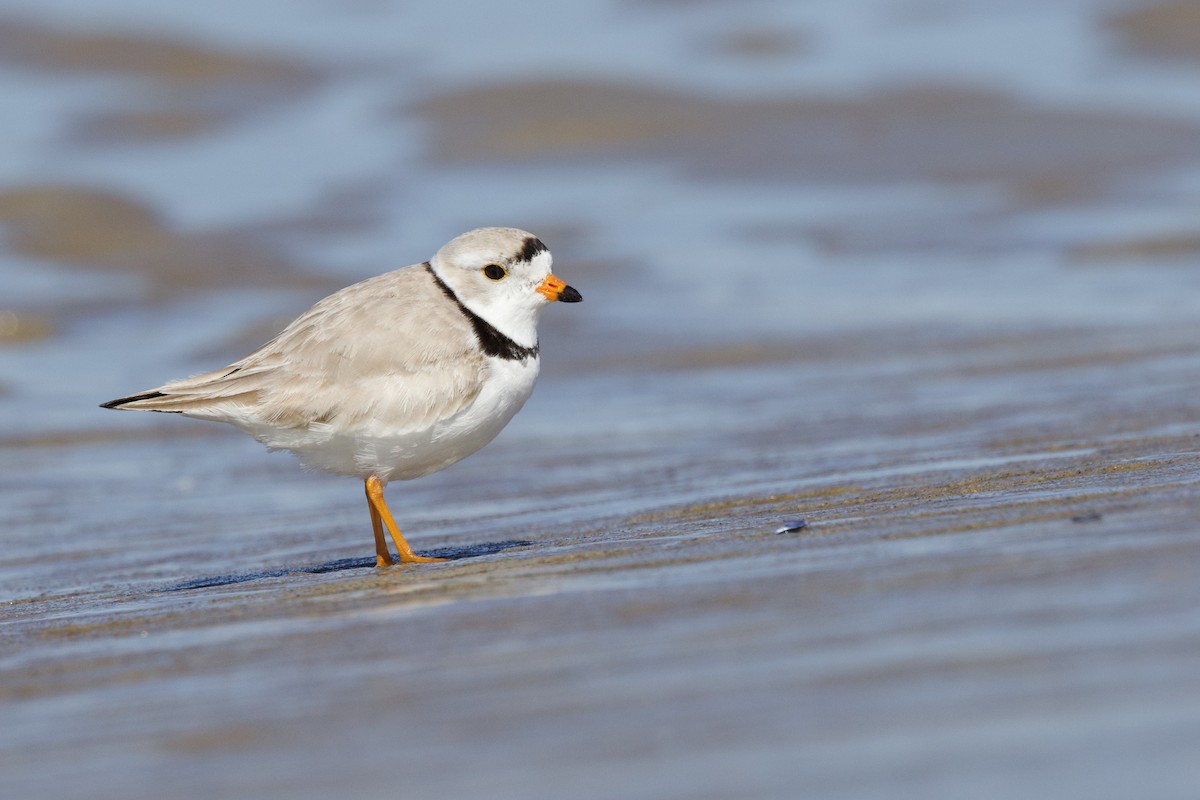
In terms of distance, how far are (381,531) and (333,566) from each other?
254 mm

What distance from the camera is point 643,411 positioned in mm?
9055

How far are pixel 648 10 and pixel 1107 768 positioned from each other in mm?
18372

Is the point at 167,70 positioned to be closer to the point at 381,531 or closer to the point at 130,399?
the point at 130,399

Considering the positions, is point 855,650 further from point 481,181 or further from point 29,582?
point 481,181

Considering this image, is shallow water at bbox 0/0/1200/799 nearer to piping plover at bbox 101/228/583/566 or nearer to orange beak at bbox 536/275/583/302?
piping plover at bbox 101/228/583/566

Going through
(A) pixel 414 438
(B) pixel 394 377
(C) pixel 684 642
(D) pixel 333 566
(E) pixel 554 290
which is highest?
(E) pixel 554 290

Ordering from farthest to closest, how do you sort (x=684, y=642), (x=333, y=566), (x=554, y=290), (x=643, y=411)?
(x=643, y=411)
(x=554, y=290)
(x=333, y=566)
(x=684, y=642)

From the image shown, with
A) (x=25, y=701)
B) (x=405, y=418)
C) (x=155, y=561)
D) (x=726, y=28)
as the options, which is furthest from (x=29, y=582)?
(x=726, y=28)

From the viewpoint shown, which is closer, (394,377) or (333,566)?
(394,377)

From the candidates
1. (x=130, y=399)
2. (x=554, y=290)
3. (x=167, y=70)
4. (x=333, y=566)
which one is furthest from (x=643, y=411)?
(x=167, y=70)

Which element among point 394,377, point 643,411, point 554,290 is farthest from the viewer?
point 643,411

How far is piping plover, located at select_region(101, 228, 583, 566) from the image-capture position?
5.60 m

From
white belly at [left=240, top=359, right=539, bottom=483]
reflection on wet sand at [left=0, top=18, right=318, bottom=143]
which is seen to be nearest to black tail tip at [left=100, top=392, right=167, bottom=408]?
white belly at [left=240, top=359, right=539, bottom=483]

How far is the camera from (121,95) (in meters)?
17.5
